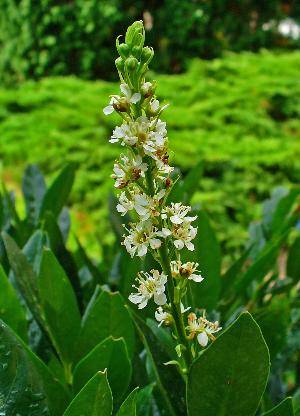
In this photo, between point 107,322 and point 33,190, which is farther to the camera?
point 33,190

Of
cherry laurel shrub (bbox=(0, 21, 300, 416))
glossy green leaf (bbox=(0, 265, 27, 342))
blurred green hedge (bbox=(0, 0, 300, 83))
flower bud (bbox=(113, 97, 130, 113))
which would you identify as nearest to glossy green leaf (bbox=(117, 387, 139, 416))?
cherry laurel shrub (bbox=(0, 21, 300, 416))

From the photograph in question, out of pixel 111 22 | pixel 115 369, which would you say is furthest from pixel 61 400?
pixel 111 22

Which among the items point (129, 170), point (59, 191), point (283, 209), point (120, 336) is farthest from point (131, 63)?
point (283, 209)

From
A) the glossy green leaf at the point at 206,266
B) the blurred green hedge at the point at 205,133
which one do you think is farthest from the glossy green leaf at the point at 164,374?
the blurred green hedge at the point at 205,133

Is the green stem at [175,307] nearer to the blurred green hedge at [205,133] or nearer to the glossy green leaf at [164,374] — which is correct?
the glossy green leaf at [164,374]

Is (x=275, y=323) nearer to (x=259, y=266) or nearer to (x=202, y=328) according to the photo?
(x=259, y=266)

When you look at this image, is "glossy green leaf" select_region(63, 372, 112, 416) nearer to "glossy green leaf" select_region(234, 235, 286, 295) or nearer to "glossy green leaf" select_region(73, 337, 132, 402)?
"glossy green leaf" select_region(73, 337, 132, 402)

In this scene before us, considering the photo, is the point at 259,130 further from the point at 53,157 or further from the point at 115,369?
the point at 115,369

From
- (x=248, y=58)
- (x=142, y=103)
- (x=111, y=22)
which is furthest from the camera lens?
(x=111, y=22)

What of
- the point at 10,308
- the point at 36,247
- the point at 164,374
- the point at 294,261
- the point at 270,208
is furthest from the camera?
the point at 270,208
